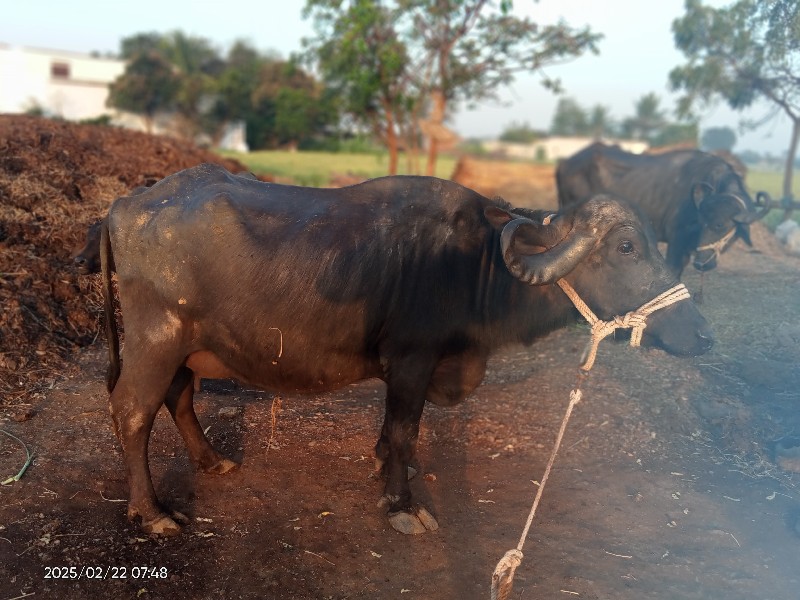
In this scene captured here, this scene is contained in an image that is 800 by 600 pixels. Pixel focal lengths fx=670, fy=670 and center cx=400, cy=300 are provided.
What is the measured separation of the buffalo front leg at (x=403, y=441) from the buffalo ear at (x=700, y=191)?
6.61 metres

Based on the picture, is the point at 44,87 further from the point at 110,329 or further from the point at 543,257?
the point at 543,257

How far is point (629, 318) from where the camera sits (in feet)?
12.3

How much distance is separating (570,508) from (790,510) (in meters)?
1.43

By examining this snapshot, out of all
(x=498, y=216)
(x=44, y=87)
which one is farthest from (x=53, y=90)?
(x=498, y=216)

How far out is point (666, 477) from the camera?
15.7 ft

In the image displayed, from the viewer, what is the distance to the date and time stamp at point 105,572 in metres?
3.44

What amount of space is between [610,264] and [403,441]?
1.62m

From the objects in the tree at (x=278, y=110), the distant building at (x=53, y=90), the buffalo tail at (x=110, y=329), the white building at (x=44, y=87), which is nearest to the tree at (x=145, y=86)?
the distant building at (x=53, y=90)

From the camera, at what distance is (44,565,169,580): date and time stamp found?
3.44m

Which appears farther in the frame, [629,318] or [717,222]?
[717,222]

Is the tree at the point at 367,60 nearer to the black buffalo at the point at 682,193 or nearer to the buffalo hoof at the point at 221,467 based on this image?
the black buffalo at the point at 682,193

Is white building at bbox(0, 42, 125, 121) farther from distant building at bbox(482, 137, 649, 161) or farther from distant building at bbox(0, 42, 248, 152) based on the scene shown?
distant building at bbox(482, 137, 649, 161)

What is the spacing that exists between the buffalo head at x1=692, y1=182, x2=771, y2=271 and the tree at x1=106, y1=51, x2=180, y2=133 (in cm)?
4251

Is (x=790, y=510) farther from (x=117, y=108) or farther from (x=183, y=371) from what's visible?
(x=117, y=108)
